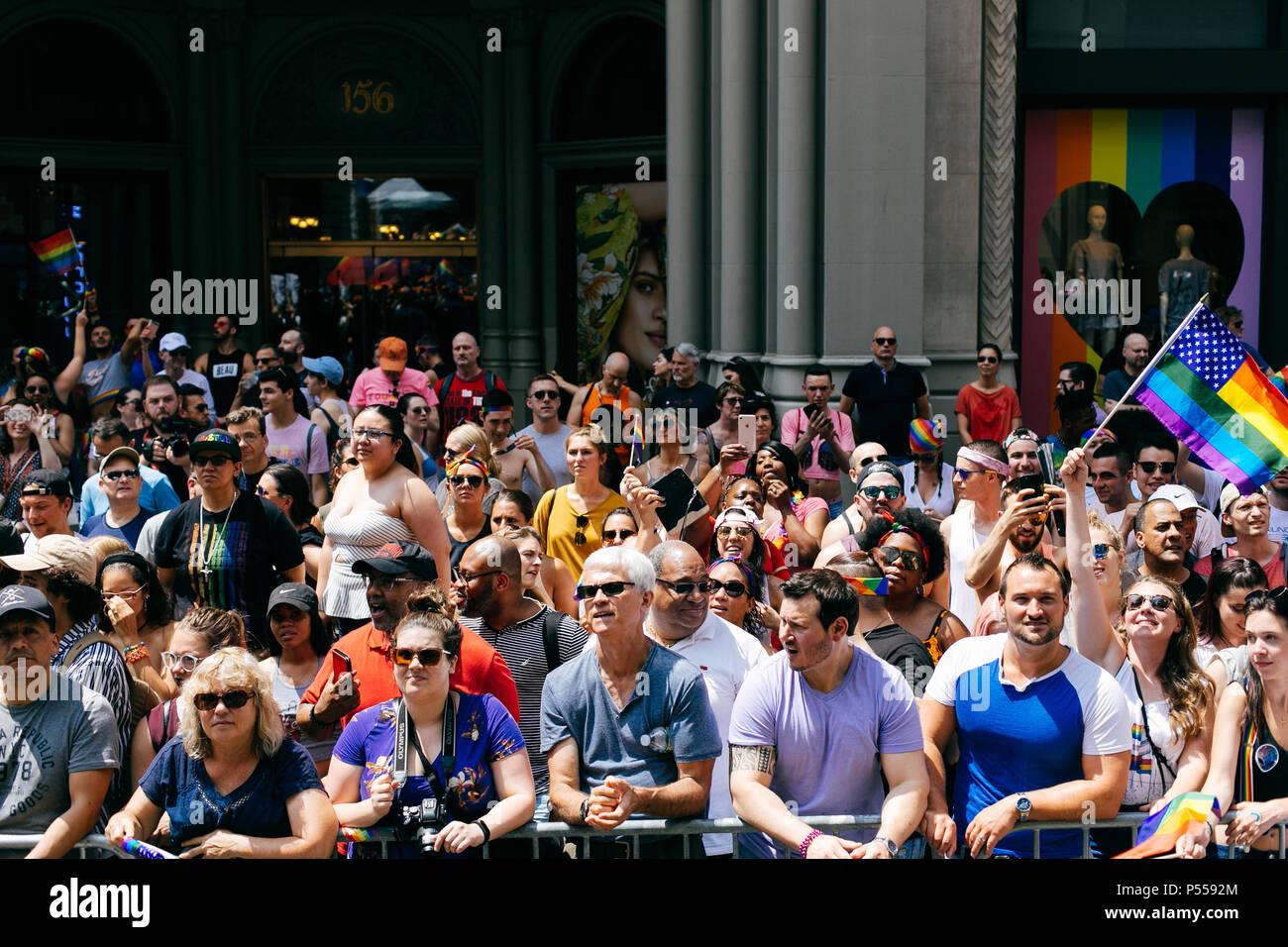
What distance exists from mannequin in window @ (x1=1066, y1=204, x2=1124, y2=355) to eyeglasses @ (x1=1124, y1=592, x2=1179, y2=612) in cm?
910

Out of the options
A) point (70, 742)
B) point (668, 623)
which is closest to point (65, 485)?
point (70, 742)

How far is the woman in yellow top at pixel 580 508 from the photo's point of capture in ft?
30.5

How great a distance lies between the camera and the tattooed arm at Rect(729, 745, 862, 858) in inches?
221

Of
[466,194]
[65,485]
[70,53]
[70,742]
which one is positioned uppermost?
[70,53]

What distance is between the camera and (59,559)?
726cm

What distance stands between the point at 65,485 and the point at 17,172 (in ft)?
45.0

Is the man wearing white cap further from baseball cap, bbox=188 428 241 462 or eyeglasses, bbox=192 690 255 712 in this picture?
eyeglasses, bbox=192 690 255 712

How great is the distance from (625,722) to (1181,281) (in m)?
10.6

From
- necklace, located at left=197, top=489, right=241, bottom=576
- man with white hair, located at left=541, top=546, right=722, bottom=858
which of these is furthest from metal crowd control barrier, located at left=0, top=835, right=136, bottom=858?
necklace, located at left=197, top=489, right=241, bottom=576

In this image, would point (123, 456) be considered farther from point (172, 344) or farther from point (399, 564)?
point (172, 344)

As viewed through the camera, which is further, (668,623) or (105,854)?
(668,623)

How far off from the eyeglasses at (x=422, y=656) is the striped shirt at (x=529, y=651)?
1039 millimetres
